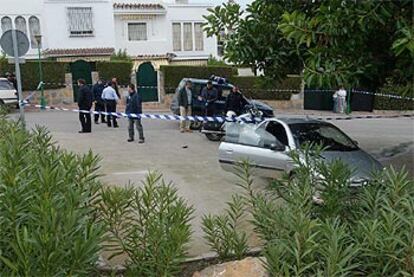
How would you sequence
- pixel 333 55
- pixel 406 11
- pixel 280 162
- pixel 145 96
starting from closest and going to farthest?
1. pixel 406 11
2. pixel 333 55
3. pixel 280 162
4. pixel 145 96

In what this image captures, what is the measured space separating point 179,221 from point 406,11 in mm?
3775

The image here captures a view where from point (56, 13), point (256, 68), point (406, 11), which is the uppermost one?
point (56, 13)

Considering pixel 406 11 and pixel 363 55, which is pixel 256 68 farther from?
pixel 406 11

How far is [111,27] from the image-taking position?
32.7m

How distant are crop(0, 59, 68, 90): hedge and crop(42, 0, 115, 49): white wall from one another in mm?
6476

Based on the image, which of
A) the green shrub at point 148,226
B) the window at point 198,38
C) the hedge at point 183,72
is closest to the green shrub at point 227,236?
the green shrub at point 148,226

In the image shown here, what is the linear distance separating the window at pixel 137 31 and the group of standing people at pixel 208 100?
21382 mm

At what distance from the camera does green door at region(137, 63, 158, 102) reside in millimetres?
26297

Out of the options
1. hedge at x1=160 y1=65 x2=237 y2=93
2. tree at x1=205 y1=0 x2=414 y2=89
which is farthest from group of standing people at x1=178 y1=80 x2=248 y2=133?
hedge at x1=160 y1=65 x2=237 y2=93

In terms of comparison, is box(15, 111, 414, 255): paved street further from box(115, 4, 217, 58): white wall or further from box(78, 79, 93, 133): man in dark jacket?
box(115, 4, 217, 58): white wall

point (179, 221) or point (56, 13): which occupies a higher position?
point (56, 13)

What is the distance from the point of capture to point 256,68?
9.53 meters

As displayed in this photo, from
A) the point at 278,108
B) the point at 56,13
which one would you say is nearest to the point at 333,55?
the point at 278,108

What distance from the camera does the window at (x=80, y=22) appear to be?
31.3 meters
